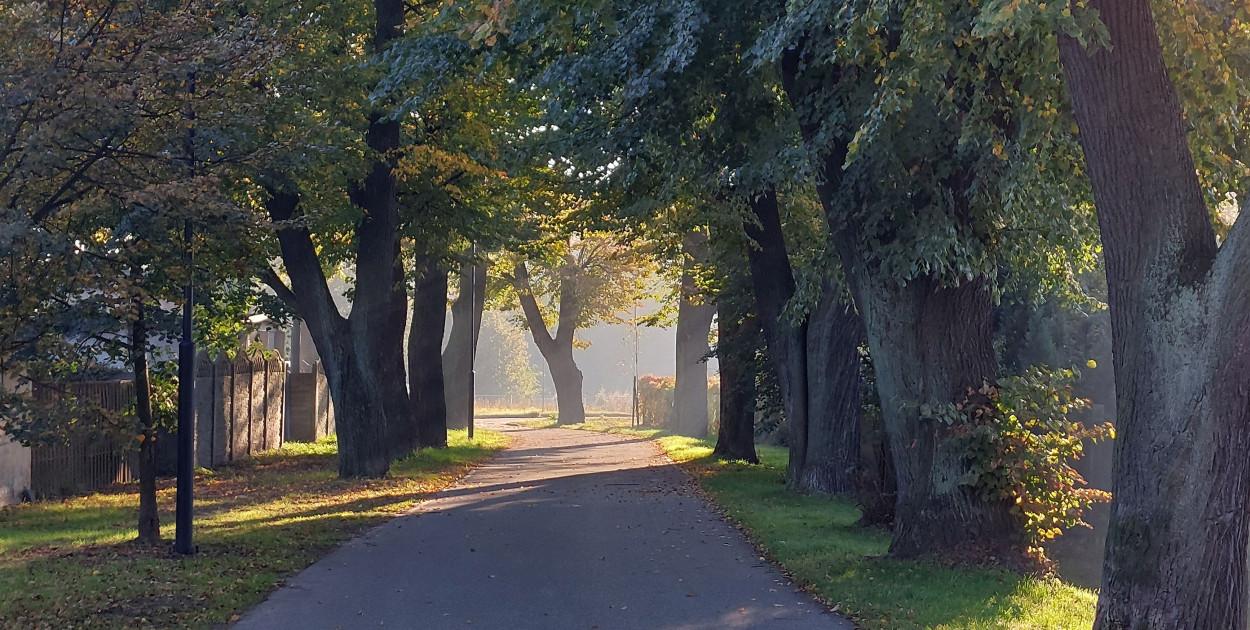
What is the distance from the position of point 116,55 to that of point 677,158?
238 inches

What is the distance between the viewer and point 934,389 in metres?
11.1

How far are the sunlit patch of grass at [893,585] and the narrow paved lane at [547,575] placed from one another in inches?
11.4

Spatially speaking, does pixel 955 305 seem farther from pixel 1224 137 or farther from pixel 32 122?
pixel 32 122

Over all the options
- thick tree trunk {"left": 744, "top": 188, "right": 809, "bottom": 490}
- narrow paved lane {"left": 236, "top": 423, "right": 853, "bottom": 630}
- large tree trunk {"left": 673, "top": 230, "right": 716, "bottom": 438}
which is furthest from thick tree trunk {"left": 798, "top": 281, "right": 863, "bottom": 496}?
large tree trunk {"left": 673, "top": 230, "right": 716, "bottom": 438}

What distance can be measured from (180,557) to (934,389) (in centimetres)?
707

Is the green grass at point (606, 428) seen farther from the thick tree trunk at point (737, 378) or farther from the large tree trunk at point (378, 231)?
the large tree trunk at point (378, 231)

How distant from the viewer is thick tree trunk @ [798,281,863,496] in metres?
17.9

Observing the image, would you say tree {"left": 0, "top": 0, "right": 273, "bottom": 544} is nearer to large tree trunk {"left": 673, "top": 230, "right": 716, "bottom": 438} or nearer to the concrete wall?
the concrete wall

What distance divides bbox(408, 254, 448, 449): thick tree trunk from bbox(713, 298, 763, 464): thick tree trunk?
7162 millimetres

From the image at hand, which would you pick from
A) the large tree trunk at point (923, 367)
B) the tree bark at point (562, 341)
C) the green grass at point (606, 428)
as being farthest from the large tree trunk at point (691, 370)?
the large tree trunk at point (923, 367)

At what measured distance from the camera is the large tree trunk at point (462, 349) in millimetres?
41875

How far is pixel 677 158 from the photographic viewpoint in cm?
1316

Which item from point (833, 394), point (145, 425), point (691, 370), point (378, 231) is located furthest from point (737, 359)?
point (691, 370)

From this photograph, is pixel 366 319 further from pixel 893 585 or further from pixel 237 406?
pixel 893 585
